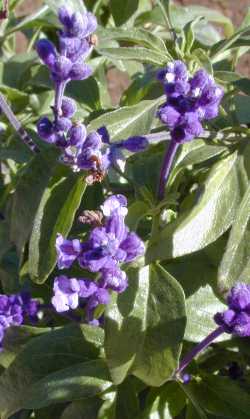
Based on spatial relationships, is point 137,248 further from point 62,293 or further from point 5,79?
point 5,79

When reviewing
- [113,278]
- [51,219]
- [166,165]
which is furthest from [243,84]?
[113,278]

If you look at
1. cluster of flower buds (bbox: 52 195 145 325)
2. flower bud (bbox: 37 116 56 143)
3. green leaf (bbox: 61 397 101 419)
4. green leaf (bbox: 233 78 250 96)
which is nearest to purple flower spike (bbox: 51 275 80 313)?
cluster of flower buds (bbox: 52 195 145 325)

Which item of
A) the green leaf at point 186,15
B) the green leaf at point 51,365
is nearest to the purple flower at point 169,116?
the green leaf at point 51,365

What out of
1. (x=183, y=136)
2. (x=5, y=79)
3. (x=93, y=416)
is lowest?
(x=93, y=416)

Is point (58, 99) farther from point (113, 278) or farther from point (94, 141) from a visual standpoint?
point (113, 278)

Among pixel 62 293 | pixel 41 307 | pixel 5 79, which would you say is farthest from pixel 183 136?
pixel 5 79

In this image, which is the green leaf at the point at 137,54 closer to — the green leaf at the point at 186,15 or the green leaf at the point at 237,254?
the green leaf at the point at 237,254

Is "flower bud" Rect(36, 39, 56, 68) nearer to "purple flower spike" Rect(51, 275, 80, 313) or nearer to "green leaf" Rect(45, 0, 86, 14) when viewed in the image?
"purple flower spike" Rect(51, 275, 80, 313)
